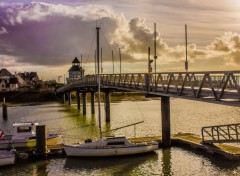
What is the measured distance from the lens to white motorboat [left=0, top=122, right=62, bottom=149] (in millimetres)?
40875

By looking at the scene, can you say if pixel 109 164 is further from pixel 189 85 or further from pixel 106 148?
pixel 189 85

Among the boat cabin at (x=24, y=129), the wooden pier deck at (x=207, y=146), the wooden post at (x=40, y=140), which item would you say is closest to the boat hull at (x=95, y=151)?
the wooden post at (x=40, y=140)

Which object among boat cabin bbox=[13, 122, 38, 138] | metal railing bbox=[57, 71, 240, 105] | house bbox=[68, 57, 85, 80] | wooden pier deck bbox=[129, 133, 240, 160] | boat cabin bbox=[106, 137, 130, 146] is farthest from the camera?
house bbox=[68, 57, 85, 80]

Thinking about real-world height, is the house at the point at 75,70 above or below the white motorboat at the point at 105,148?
above

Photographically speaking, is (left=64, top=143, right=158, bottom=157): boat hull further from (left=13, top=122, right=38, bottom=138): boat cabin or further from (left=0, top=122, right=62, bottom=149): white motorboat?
(left=13, top=122, right=38, bottom=138): boat cabin

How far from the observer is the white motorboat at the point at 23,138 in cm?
4088

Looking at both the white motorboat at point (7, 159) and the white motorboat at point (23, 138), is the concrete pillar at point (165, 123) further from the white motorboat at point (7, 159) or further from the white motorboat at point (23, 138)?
the white motorboat at point (7, 159)

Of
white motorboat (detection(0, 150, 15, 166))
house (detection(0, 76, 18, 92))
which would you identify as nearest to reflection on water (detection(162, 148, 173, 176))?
white motorboat (detection(0, 150, 15, 166))

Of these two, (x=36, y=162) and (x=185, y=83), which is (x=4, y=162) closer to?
(x=36, y=162)

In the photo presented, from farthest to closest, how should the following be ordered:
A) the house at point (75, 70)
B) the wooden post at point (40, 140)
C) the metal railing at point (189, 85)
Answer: the house at point (75, 70)
the wooden post at point (40, 140)
the metal railing at point (189, 85)

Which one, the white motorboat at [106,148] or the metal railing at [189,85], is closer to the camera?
the metal railing at [189,85]

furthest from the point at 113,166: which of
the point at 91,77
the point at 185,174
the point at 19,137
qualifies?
the point at 91,77

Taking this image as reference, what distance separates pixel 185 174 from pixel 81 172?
845 cm

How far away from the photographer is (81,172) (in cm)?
3353
